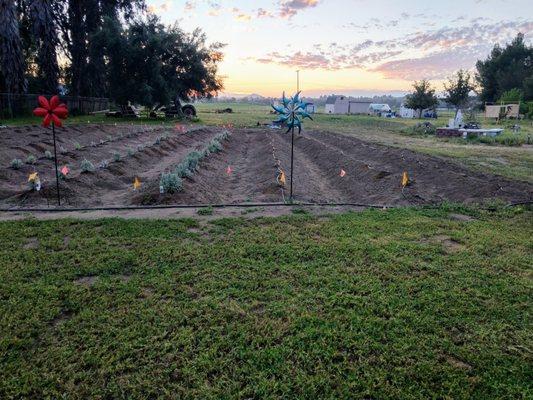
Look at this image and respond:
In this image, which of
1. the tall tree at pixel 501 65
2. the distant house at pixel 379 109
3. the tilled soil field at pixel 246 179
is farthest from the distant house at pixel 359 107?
the tilled soil field at pixel 246 179

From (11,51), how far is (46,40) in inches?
168

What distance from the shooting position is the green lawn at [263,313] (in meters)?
2.80

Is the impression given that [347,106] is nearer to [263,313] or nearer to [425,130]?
[425,130]

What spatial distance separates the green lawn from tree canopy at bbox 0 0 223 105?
2680 cm

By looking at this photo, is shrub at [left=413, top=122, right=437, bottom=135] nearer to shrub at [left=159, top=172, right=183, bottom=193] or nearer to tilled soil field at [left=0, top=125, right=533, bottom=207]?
tilled soil field at [left=0, top=125, right=533, bottom=207]

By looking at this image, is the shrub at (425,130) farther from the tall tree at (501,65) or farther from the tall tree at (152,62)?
the tall tree at (501,65)

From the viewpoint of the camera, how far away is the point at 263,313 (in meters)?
3.63

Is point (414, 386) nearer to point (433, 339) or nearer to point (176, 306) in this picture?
point (433, 339)

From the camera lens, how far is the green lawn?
2801 millimetres

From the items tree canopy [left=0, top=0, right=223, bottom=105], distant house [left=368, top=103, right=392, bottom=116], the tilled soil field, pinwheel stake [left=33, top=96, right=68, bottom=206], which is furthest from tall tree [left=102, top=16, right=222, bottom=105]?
distant house [left=368, top=103, right=392, bottom=116]

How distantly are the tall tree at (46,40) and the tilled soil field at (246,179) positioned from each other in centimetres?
1427

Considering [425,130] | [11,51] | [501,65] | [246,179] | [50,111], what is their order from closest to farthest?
1. [50,111]
2. [246,179]
3. [11,51]
4. [425,130]
5. [501,65]

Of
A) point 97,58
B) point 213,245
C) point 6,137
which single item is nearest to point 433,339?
point 213,245

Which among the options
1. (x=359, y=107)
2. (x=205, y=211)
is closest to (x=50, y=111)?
(x=205, y=211)
